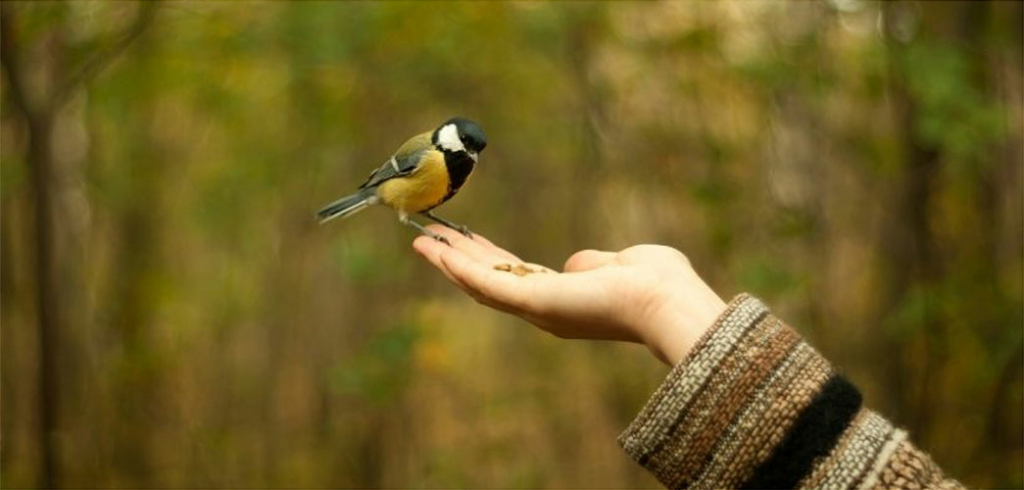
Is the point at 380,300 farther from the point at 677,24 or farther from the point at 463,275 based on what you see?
the point at 463,275

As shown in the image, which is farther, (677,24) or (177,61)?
(177,61)

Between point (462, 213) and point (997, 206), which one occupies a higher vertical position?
point (997, 206)

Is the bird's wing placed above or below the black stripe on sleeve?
above

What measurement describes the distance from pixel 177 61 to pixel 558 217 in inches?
82.0

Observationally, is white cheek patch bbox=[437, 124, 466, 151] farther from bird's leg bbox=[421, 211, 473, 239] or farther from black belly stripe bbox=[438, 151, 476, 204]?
bird's leg bbox=[421, 211, 473, 239]

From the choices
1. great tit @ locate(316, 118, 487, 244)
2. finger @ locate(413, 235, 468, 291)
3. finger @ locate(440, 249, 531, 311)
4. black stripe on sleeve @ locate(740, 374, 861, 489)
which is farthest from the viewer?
great tit @ locate(316, 118, 487, 244)

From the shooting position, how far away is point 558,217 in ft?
18.9

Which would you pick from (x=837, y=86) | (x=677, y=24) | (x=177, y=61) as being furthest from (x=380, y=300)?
(x=837, y=86)

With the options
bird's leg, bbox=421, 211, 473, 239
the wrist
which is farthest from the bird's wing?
the wrist

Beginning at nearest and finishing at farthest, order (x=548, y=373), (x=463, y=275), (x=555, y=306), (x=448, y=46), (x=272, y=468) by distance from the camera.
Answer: (x=555, y=306), (x=463, y=275), (x=448, y=46), (x=548, y=373), (x=272, y=468)

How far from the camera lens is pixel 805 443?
3.97 feet

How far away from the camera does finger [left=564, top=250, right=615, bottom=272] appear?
182 centimetres

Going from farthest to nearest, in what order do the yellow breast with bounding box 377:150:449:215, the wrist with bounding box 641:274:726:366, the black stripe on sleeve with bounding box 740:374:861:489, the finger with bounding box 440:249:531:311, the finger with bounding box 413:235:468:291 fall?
the yellow breast with bounding box 377:150:449:215
the finger with bounding box 413:235:468:291
the finger with bounding box 440:249:531:311
the wrist with bounding box 641:274:726:366
the black stripe on sleeve with bounding box 740:374:861:489

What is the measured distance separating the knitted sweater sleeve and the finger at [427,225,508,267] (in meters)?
0.62
